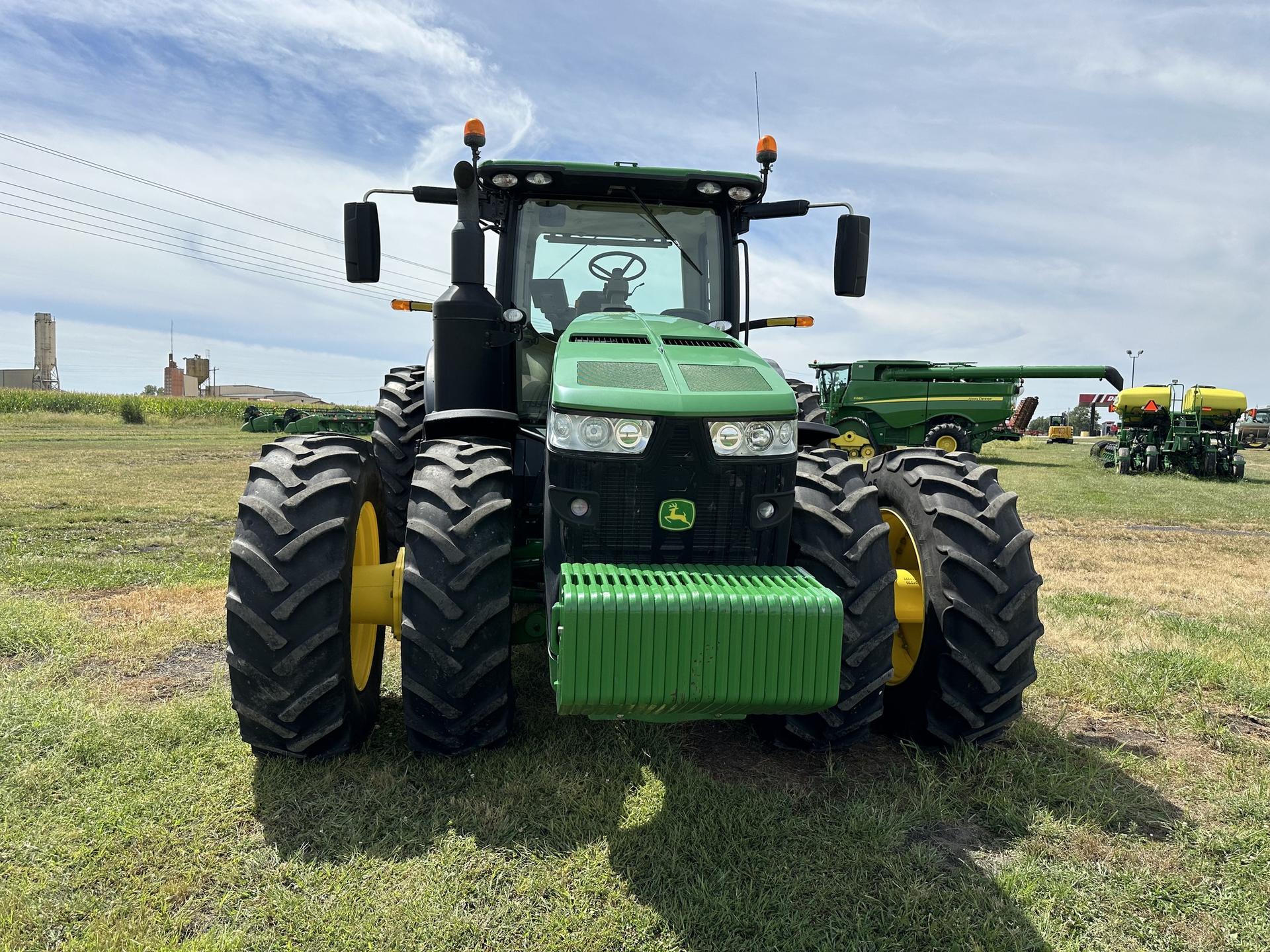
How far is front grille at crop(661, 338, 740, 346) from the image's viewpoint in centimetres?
338

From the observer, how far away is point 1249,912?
7.94 ft

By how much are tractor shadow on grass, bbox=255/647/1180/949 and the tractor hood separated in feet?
4.55

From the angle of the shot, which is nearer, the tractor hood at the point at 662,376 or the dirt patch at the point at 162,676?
the tractor hood at the point at 662,376

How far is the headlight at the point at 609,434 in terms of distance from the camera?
282 cm

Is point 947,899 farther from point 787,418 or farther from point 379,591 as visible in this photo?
point 379,591

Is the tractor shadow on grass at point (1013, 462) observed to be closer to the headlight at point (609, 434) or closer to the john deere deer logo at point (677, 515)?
the john deere deer logo at point (677, 515)

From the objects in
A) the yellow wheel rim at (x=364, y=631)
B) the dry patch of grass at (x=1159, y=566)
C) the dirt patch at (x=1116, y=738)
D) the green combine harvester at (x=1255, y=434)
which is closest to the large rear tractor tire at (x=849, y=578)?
the dirt patch at (x=1116, y=738)

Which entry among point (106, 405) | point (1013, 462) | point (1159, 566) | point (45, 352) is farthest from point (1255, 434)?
point (45, 352)

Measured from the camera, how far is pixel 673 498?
2938 millimetres

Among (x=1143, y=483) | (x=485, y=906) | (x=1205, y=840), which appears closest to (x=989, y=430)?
(x=1143, y=483)

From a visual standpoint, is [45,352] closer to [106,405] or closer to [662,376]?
[106,405]

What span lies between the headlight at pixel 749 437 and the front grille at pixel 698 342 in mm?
605

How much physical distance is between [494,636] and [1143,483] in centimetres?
1764

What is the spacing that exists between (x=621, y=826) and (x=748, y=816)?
436 mm
